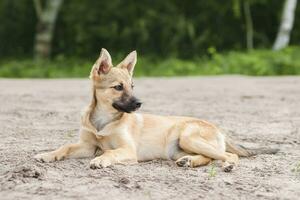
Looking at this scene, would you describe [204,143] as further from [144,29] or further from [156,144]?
[144,29]

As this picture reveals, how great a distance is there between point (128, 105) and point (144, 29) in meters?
19.4

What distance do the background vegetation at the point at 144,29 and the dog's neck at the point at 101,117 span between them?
16805mm

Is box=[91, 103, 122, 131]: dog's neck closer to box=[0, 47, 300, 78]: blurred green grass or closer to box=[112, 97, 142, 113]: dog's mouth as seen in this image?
box=[112, 97, 142, 113]: dog's mouth

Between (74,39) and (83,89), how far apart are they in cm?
1313

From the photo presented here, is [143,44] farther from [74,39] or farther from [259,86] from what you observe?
[259,86]

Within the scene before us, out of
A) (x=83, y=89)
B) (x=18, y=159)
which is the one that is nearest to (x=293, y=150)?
(x=18, y=159)

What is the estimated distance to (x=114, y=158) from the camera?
22.1 ft

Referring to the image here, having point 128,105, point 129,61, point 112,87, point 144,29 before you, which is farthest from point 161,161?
point 144,29

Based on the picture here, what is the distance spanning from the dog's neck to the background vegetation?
1680 centimetres

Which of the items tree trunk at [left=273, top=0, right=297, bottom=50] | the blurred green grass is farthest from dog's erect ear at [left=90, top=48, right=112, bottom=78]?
tree trunk at [left=273, top=0, right=297, bottom=50]

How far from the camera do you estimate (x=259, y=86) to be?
16328mm

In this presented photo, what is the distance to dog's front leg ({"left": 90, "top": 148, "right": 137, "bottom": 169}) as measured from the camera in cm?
655

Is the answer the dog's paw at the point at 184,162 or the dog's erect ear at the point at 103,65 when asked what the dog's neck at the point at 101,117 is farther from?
the dog's paw at the point at 184,162

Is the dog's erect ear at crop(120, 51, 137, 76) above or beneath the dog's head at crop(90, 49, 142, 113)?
above
